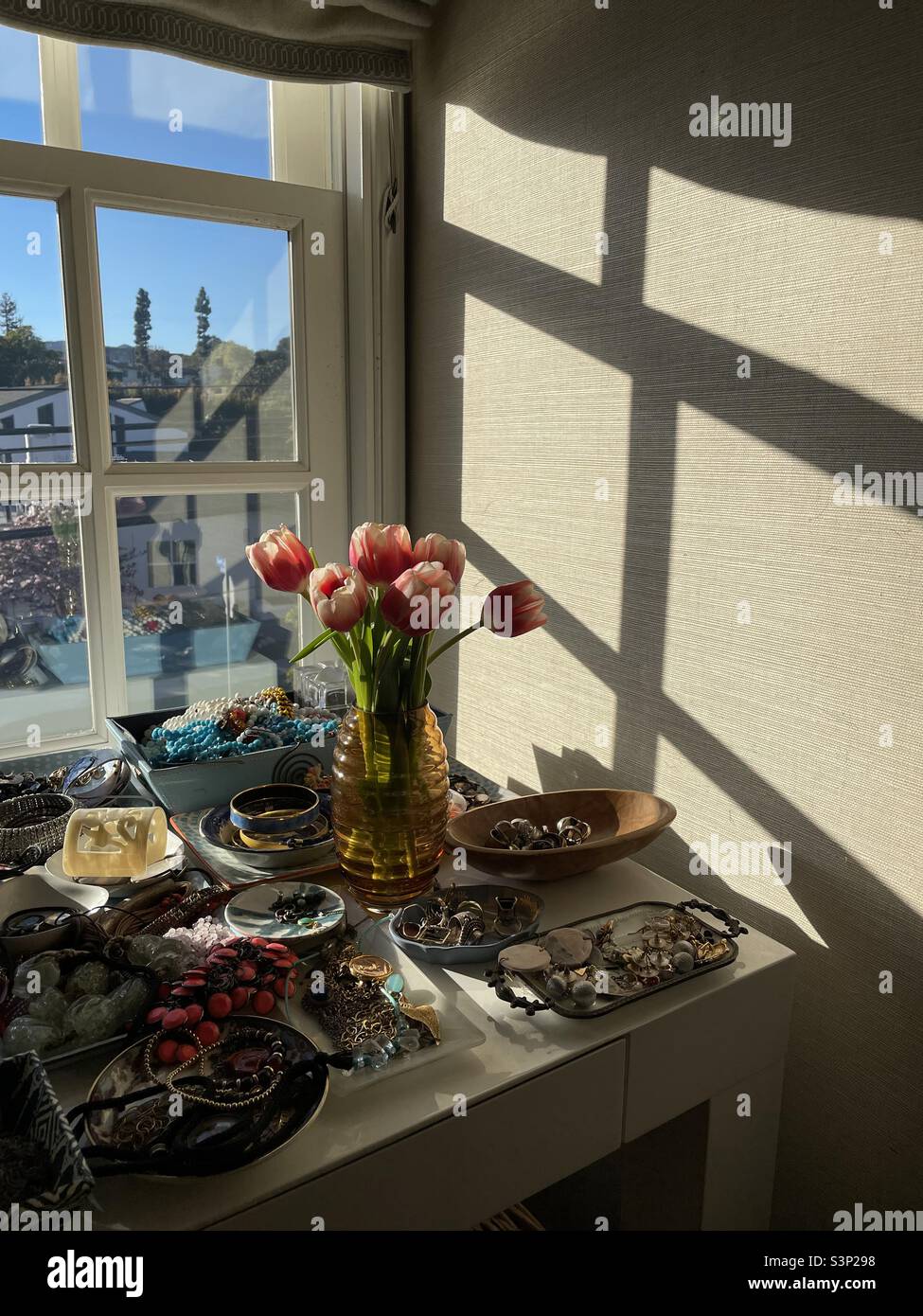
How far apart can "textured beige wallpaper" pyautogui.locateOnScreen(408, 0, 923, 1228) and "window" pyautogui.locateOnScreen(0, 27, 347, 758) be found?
35 centimetres

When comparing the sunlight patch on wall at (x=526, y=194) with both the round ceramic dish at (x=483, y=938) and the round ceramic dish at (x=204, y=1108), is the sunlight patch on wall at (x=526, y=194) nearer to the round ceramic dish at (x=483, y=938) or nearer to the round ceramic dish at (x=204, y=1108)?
the round ceramic dish at (x=483, y=938)

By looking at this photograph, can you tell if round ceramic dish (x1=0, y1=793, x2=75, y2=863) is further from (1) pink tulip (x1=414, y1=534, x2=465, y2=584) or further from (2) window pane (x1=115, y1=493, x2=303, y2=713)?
(1) pink tulip (x1=414, y1=534, x2=465, y2=584)

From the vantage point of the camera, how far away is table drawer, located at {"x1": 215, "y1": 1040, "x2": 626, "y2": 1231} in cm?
73

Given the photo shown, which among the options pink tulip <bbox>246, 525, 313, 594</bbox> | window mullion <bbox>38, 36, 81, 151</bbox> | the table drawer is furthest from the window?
the table drawer

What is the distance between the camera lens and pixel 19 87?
1.45 metres

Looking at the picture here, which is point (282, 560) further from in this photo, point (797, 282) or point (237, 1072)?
point (797, 282)

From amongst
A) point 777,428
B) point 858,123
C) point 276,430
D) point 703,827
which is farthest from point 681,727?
point 276,430

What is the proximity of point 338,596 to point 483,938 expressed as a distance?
407 millimetres

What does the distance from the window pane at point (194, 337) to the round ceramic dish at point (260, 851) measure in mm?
755

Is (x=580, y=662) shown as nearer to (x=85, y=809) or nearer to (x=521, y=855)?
(x=521, y=855)

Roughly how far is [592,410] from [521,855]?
0.69 meters

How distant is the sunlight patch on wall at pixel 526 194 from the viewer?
1.37 metres

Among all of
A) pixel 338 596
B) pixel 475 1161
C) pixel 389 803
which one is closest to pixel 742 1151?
pixel 475 1161

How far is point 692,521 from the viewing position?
125cm
